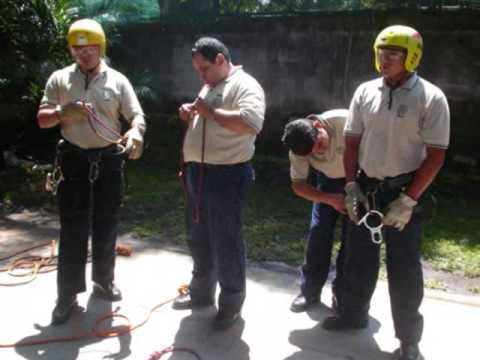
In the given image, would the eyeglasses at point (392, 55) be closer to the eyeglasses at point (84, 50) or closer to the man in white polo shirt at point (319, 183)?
the man in white polo shirt at point (319, 183)

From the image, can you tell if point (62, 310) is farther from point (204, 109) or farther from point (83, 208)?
point (204, 109)

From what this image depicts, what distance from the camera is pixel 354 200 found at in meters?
2.96

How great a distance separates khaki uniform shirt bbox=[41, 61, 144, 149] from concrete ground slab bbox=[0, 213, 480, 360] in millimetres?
1185

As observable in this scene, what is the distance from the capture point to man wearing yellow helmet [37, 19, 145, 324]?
10.9 feet

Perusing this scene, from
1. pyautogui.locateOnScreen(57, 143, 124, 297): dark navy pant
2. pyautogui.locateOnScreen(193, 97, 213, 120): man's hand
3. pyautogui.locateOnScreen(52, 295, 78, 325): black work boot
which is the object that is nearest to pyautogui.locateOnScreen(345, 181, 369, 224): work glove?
pyautogui.locateOnScreen(193, 97, 213, 120): man's hand

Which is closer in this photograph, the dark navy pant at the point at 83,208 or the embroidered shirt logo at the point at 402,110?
the embroidered shirt logo at the point at 402,110

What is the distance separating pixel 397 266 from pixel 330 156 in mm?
779

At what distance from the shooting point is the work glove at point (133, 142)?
3.35 metres

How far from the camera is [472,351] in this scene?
3.20 metres

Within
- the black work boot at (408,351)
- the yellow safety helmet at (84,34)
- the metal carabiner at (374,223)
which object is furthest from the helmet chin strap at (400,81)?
the yellow safety helmet at (84,34)

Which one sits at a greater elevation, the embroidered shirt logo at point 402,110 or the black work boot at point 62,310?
the embroidered shirt logo at point 402,110

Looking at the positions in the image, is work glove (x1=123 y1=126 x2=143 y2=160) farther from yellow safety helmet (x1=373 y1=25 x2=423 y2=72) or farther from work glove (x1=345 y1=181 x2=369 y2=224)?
yellow safety helmet (x1=373 y1=25 x2=423 y2=72)

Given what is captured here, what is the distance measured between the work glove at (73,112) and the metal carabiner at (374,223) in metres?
1.72

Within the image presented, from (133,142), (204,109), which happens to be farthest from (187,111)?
(133,142)
